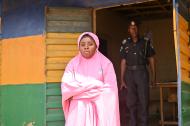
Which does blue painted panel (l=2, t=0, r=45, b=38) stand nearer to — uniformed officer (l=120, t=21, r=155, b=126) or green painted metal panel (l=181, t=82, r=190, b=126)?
uniformed officer (l=120, t=21, r=155, b=126)

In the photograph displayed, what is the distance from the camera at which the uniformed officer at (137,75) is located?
585 cm

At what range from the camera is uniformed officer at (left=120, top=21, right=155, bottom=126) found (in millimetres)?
5848

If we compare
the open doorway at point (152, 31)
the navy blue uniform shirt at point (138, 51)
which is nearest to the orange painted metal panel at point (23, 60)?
the navy blue uniform shirt at point (138, 51)

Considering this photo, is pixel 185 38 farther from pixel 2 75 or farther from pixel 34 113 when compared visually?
pixel 2 75

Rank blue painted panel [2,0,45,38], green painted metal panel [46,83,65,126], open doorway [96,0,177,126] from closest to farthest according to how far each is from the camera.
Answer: green painted metal panel [46,83,65,126] → blue painted panel [2,0,45,38] → open doorway [96,0,177,126]

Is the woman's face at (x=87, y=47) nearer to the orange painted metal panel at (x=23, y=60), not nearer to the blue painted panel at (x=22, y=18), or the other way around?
the orange painted metal panel at (x=23, y=60)

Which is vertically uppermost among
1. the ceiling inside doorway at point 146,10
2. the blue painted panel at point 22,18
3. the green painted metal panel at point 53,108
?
the ceiling inside doorway at point 146,10

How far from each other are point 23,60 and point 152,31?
17.9ft

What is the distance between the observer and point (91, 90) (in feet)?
14.1

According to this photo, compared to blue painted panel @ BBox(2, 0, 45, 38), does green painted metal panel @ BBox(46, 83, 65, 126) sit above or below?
below

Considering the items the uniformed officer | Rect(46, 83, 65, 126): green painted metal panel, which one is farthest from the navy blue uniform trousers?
Rect(46, 83, 65, 126): green painted metal panel

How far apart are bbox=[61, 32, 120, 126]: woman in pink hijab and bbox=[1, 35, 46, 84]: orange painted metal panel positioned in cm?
124

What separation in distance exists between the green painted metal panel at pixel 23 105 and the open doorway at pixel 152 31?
3.38m

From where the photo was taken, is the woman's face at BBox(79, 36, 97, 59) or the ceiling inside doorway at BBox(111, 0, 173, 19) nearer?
the woman's face at BBox(79, 36, 97, 59)
